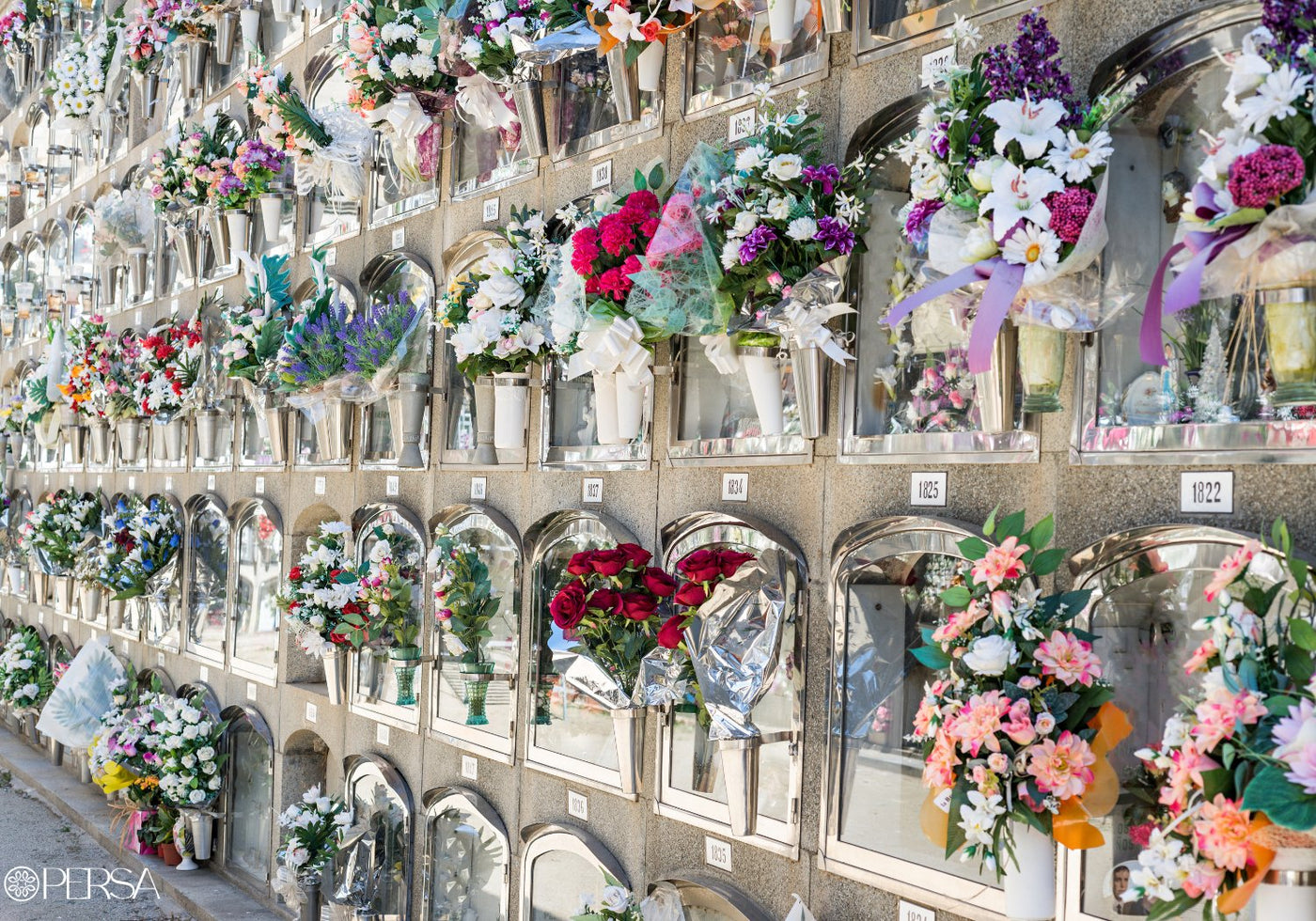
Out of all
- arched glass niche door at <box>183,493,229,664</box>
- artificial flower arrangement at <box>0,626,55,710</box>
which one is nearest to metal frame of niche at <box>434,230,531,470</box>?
arched glass niche door at <box>183,493,229,664</box>

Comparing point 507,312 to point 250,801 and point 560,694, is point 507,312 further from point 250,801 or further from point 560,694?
point 250,801

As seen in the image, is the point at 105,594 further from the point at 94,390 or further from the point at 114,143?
the point at 114,143

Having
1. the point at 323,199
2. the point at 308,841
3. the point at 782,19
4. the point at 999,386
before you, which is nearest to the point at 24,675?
the point at 308,841

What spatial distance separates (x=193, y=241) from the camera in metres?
7.86

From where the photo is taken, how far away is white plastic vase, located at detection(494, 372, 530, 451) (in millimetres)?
4777

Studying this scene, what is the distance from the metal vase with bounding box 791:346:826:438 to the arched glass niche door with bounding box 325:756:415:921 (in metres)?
2.81

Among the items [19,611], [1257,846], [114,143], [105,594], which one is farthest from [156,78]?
[1257,846]

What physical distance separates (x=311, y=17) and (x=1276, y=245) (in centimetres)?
543

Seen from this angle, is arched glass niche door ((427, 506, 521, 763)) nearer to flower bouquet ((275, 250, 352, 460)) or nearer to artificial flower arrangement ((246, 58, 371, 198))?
flower bouquet ((275, 250, 352, 460))

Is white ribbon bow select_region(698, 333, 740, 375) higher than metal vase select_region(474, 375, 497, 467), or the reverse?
white ribbon bow select_region(698, 333, 740, 375)

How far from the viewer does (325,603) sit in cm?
561

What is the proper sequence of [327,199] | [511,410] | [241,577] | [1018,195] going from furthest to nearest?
[241,577]
[327,199]
[511,410]
[1018,195]

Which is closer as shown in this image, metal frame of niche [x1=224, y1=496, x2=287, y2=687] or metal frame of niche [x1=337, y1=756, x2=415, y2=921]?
metal frame of niche [x1=337, y1=756, x2=415, y2=921]

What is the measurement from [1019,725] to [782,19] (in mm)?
2026
